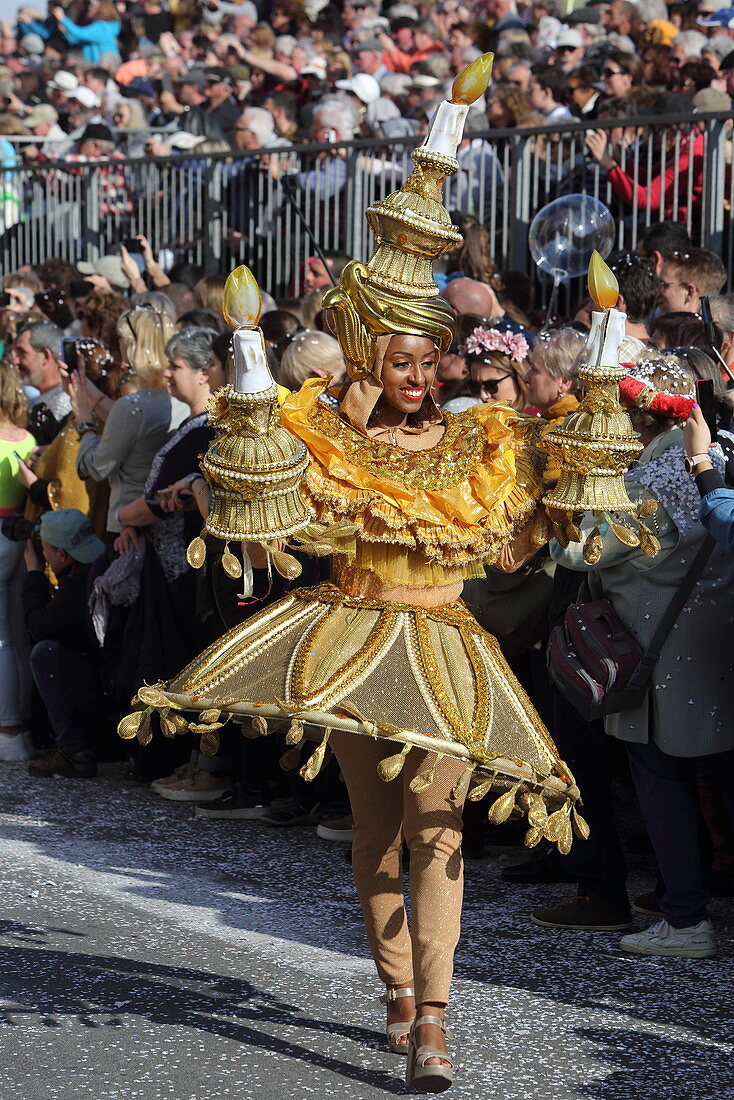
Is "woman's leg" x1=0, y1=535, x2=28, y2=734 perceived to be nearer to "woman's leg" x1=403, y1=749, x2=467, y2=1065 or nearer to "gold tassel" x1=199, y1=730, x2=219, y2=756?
"gold tassel" x1=199, y1=730, x2=219, y2=756

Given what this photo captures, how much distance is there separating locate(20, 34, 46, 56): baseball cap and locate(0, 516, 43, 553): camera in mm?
13533

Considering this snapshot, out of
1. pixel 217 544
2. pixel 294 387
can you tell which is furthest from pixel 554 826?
pixel 294 387

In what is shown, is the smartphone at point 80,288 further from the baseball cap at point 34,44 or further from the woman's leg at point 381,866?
the baseball cap at point 34,44

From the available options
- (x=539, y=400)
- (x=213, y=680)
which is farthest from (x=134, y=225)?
(x=213, y=680)

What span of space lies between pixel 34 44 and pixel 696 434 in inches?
676

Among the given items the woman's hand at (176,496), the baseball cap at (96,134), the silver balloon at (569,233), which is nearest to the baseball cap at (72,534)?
the woman's hand at (176,496)

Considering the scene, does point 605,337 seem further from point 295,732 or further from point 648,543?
point 295,732

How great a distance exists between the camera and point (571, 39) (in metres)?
12.2

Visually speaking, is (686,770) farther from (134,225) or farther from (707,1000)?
(134,225)

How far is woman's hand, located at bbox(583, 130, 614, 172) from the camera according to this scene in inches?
354

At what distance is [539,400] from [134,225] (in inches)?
290

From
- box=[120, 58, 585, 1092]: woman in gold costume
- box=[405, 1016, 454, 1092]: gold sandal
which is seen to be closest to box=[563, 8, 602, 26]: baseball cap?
box=[120, 58, 585, 1092]: woman in gold costume

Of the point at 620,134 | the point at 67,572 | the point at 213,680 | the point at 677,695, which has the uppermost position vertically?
the point at 620,134

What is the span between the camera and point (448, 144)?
4004 mm
